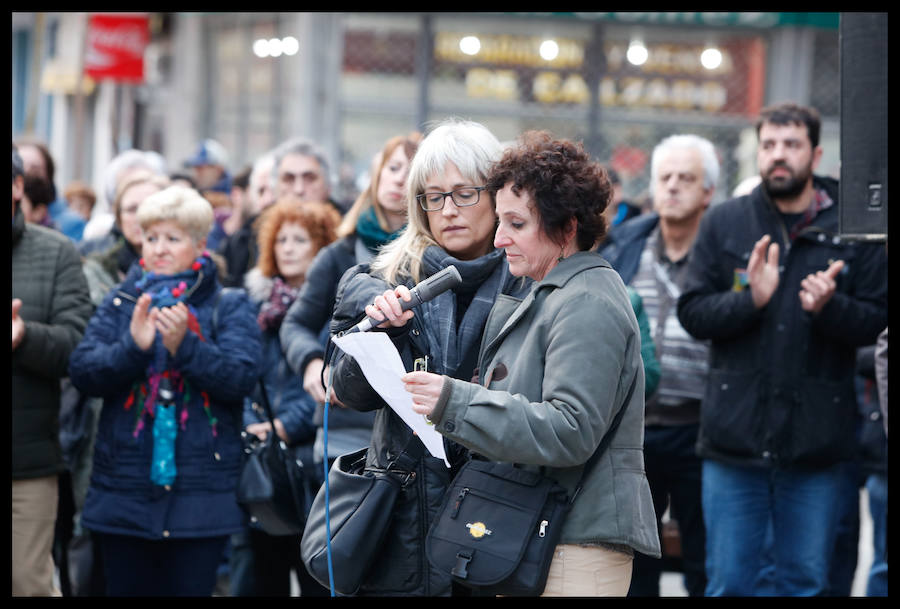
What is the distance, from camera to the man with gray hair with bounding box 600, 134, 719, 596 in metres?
6.37

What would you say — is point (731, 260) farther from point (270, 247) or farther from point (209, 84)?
point (209, 84)

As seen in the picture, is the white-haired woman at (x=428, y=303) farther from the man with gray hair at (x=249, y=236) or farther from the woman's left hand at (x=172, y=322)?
the man with gray hair at (x=249, y=236)

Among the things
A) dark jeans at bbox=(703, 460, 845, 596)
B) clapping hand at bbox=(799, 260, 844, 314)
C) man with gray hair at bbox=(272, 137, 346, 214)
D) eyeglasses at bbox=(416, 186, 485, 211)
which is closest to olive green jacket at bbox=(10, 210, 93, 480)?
man with gray hair at bbox=(272, 137, 346, 214)

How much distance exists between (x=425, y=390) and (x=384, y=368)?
0.22 meters

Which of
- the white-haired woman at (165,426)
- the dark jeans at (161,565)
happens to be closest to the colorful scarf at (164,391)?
the white-haired woman at (165,426)

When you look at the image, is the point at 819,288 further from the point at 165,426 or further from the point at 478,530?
the point at 165,426

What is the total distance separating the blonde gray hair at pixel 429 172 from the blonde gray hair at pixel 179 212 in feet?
5.52

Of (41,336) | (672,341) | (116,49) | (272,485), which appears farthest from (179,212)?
(116,49)

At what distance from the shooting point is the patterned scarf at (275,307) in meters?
Result: 6.35

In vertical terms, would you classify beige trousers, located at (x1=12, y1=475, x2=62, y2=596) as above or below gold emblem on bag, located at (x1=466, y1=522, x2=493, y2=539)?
below

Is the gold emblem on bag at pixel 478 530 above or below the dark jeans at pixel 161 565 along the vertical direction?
above

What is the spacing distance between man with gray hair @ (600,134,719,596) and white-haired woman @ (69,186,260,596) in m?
1.97

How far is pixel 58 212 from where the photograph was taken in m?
9.20

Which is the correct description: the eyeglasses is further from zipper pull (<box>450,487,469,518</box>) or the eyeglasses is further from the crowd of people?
zipper pull (<box>450,487,469,518</box>)
